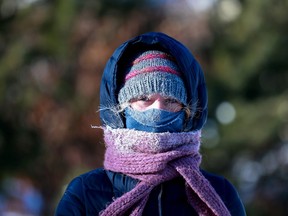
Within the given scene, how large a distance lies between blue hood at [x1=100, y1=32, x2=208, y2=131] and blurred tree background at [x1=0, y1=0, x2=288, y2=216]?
9.48 metres

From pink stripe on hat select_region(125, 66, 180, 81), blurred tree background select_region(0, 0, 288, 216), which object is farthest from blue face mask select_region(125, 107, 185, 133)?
blurred tree background select_region(0, 0, 288, 216)

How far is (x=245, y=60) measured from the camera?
1458cm

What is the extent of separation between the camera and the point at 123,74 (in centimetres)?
312

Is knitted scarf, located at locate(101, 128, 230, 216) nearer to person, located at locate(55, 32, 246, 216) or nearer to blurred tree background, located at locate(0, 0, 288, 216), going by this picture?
person, located at locate(55, 32, 246, 216)

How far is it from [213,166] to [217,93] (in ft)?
3.88

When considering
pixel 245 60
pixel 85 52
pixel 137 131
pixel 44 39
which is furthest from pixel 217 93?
pixel 137 131

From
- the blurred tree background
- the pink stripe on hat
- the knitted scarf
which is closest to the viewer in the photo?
the knitted scarf

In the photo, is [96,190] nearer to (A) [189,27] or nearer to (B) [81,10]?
(B) [81,10]

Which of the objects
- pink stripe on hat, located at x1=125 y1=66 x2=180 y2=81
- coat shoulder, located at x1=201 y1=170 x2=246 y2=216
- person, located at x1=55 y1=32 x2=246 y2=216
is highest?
pink stripe on hat, located at x1=125 y1=66 x2=180 y2=81

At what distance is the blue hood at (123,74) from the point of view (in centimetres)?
306

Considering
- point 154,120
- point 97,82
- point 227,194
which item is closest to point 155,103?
point 154,120

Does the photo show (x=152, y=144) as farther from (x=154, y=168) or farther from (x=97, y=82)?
(x=97, y=82)

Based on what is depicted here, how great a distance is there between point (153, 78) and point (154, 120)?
0.14 m

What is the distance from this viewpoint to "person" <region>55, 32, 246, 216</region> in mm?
2980
